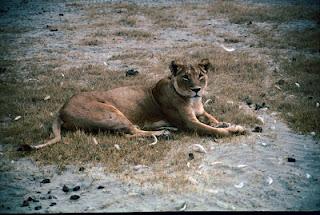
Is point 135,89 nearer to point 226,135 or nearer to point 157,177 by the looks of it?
point 226,135

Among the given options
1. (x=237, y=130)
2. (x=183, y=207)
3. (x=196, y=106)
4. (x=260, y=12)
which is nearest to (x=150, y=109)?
(x=196, y=106)

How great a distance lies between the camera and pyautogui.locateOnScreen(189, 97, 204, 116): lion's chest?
4532 millimetres

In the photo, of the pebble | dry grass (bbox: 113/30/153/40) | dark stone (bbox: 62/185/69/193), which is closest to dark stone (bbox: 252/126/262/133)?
the pebble

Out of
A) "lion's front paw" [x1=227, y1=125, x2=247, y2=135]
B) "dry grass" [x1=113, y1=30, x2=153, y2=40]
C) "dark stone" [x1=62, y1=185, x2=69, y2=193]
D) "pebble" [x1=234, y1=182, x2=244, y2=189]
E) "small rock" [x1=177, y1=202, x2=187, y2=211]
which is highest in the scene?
"dry grass" [x1=113, y1=30, x2=153, y2=40]

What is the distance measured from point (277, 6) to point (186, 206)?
3620 millimetres

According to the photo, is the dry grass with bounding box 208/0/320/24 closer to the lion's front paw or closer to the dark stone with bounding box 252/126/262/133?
the dark stone with bounding box 252/126/262/133

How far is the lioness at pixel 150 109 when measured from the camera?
4.19m

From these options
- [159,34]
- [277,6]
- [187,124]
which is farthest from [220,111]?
[159,34]

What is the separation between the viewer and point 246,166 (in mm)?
3596

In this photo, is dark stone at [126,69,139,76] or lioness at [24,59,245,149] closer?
lioness at [24,59,245,149]

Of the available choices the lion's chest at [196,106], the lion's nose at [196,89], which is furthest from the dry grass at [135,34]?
the lion's nose at [196,89]

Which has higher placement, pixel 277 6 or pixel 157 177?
pixel 277 6

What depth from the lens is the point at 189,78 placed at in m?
4.34

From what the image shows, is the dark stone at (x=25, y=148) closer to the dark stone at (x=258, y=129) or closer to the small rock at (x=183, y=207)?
the small rock at (x=183, y=207)
